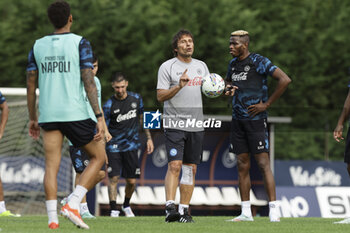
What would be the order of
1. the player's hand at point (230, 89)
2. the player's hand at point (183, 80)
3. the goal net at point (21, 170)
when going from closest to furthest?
the player's hand at point (183, 80), the player's hand at point (230, 89), the goal net at point (21, 170)

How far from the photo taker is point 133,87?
107 ft

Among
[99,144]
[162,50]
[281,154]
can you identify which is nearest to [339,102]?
[162,50]

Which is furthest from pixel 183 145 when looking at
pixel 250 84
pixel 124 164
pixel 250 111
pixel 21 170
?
pixel 21 170

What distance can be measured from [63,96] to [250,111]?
296cm

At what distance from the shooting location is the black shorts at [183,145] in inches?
384

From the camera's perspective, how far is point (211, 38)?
33500 millimetres

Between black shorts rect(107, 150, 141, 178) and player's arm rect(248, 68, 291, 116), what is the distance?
4305 mm

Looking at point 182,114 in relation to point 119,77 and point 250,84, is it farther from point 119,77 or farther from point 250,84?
point 119,77

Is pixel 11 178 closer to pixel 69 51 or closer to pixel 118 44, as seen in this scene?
pixel 69 51

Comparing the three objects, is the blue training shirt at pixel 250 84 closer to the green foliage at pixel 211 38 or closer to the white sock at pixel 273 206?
the white sock at pixel 273 206

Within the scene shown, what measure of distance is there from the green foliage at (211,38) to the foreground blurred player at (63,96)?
21.8m

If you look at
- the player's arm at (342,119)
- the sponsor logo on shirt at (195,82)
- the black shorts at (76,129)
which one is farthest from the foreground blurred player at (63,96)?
the player's arm at (342,119)

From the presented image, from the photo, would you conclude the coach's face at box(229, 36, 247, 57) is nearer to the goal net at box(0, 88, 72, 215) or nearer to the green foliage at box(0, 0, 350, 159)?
the goal net at box(0, 88, 72, 215)

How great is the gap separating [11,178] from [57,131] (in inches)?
410
